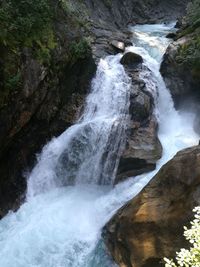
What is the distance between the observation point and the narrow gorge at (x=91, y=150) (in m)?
9.50

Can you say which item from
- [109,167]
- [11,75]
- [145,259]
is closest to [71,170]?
[109,167]

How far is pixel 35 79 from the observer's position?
1190cm

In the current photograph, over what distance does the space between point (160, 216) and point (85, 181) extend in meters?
4.50

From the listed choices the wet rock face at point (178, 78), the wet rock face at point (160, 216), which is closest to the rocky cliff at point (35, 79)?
the wet rock face at point (178, 78)

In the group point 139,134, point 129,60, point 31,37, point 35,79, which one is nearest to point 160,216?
point 139,134

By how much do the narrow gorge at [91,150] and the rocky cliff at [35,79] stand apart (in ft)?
0.12

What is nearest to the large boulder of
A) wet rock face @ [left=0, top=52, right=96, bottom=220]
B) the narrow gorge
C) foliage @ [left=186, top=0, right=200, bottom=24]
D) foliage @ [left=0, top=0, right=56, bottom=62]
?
the narrow gorge

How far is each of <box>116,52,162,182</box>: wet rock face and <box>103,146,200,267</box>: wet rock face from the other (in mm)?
Answer: 3058

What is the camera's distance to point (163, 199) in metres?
9.46

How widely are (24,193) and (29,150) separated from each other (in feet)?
4.76

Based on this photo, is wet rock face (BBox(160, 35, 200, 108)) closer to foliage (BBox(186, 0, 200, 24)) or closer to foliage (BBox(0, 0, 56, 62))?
foliage (BBox(186, 0, 200, 24))

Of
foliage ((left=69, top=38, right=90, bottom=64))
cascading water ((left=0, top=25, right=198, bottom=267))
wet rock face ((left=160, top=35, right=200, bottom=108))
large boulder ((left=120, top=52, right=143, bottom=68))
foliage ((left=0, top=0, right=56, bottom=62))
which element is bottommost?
cascading water ((left=0, top=25, right=198, bottom=267))

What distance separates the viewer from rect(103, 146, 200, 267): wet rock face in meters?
8.93

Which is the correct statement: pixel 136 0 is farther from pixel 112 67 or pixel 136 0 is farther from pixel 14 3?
pixel 14 3
